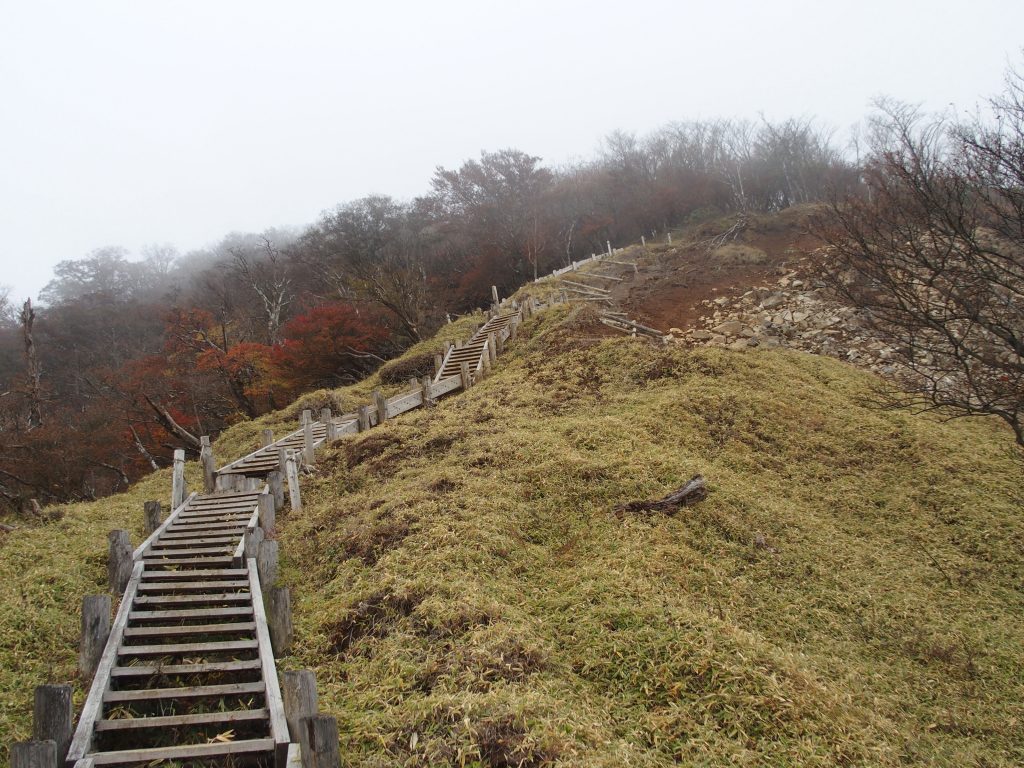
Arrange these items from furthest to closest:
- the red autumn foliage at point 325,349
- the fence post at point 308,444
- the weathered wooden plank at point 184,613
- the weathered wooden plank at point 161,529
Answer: the red autumn foliage at point 325,349 → the fence post at point 308,444 → the weathered wooden plank at point 161,529 → the weathered wooden plank at point 184,613

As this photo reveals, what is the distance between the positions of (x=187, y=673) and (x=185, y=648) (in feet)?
1.09

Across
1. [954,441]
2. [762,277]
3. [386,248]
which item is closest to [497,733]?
[954,441]

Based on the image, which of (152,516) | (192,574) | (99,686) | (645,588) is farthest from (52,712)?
(645,588)

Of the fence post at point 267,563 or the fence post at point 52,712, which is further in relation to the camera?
the fence post at point 267,563

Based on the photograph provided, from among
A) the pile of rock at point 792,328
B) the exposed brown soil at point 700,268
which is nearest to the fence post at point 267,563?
the exposed brown soil at point 700,268

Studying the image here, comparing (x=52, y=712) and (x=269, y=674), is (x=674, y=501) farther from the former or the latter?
(x=52, y=712)

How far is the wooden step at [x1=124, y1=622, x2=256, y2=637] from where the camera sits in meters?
6.27

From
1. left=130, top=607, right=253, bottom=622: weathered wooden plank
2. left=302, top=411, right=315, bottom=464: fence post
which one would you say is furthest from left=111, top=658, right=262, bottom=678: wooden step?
left=302, top=411, right=315, bottom=464: fence post

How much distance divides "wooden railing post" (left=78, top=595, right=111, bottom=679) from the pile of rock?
16527 millimetres

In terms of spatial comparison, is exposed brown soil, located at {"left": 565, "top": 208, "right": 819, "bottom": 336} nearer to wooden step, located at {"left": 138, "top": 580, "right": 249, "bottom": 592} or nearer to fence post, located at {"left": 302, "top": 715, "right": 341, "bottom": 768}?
wooden step, located at {"left": 138, "top": 580, "right": 249, "bottom": 592}

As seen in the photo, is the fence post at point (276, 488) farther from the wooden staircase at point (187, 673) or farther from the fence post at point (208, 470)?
the wooden staircase at point (187, 673)

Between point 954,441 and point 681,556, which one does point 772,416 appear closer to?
point 954,441

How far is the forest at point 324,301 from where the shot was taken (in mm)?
24528

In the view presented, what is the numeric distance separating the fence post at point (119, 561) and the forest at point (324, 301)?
10.1 meters
